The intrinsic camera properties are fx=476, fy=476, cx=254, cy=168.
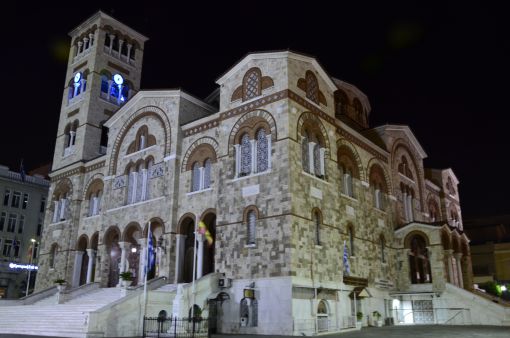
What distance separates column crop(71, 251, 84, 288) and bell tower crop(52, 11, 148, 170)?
23.4 feet

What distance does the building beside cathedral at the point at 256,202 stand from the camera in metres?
22.1

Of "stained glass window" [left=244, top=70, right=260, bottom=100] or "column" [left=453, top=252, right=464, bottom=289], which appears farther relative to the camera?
"column" [left=453, top=252, right=464, bottom=289]

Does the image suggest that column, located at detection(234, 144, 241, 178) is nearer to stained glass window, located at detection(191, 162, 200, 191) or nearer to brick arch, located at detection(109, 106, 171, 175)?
stained glass window, located at detection(191, 162, 200, 191)

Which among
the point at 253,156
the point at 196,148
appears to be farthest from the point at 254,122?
the point at 196,148

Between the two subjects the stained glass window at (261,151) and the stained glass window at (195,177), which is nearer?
the stained glass window at (261,151)

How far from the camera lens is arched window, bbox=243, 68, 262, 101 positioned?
24.9m

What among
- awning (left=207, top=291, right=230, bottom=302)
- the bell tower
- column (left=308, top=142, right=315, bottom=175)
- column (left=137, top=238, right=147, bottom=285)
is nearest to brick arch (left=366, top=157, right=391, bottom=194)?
column (left=308, top=142, right=315, bottom=175)

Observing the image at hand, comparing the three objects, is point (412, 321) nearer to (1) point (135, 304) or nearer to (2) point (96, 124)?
(1) point (135, 304)

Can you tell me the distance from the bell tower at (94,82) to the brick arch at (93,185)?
2.27 m

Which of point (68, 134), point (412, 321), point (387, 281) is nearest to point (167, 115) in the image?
point (68, 134)

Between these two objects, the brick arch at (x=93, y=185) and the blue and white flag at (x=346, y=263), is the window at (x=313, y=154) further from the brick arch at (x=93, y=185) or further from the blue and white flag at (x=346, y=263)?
the brick arch at (x=93, y=185)

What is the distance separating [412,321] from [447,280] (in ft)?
11.0

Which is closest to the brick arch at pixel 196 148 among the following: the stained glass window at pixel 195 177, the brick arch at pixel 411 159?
the stained glass window at pixel 195 177

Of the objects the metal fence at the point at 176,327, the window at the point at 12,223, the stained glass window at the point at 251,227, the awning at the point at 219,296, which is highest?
the window at the point at 12,223
